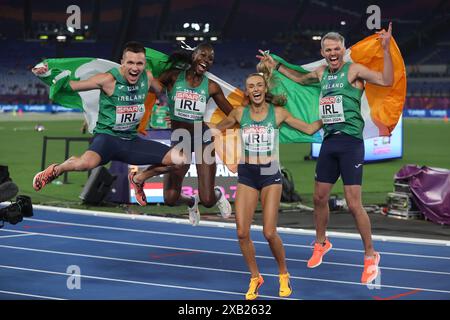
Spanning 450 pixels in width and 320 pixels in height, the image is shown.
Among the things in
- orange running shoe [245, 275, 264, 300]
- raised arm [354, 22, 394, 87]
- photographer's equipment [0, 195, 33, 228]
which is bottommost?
orange running shoe [245, 275, 264, 300]

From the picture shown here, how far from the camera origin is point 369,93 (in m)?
9.96

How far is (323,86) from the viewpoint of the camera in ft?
29.5

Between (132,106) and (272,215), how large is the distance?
6.71 ft

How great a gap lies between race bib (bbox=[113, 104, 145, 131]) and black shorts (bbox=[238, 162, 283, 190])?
60.5 inches

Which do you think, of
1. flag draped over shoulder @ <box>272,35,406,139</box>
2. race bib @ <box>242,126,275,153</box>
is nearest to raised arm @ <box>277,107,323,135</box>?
race bib @ <box>242,126,275,153</box>

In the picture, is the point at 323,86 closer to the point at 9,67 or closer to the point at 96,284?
the point at 96,284

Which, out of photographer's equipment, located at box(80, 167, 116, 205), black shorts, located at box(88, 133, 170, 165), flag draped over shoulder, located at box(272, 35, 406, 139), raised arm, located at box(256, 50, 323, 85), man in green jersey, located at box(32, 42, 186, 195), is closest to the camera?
man in green jersey, located at box(32, 42, 186, 195)

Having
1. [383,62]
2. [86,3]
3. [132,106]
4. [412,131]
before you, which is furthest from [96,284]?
[86,3]

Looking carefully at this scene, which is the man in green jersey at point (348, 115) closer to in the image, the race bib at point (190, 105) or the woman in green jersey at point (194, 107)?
the woman in green jersey at point (194, 107)

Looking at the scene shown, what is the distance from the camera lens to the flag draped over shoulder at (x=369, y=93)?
31.8 ft

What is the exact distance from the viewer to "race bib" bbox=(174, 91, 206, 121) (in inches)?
374

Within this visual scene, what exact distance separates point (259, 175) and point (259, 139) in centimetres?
33

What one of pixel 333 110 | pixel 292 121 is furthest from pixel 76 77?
pixel 333 110

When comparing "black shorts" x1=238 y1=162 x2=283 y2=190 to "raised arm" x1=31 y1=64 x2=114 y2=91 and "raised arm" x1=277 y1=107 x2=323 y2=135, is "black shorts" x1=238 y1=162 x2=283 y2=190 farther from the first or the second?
"raised arm" x1=31 y1=64 x2=114 y2=91
